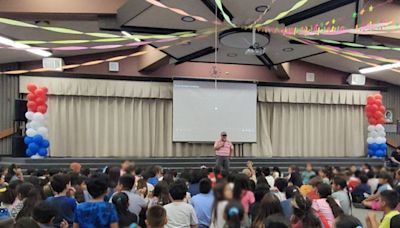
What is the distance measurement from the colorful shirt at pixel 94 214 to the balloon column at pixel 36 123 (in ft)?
23.3

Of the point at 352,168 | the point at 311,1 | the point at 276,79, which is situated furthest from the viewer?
the point at 276,79

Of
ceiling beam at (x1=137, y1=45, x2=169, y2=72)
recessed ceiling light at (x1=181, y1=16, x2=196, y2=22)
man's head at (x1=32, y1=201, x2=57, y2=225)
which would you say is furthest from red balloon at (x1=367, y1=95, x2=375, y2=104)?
man's head at (x1=32, y1=201, x2=57, y2=225)

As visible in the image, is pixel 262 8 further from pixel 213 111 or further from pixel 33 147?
pixel 33 147

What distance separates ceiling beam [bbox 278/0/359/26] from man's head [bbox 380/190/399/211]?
327 centimetres

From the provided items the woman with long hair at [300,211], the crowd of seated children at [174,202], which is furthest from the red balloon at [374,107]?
the woman with long hair at [300,211]

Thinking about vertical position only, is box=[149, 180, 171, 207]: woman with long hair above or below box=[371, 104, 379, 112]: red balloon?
below

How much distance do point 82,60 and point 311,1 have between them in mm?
7067

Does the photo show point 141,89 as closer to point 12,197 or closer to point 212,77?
point 212,77

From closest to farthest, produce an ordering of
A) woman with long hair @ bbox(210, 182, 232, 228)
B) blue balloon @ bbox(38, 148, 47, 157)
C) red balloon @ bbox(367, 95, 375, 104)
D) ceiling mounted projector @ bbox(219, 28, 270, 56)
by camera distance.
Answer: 1. woman with long hair @ bbox(210, 182, 232, 228)
2. ceiling mounted projector @ bbox(219, 28, 270, 56)
3. blue balloon @ bbox(38, 148, 47, 157)
4. red balloon @ bbox(367, 95, 375, 104)

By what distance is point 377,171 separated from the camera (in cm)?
222

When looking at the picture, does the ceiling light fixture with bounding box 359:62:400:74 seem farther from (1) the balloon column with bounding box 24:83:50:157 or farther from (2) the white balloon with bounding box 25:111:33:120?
(2) the white balloon with bounding box 25:111:33:120

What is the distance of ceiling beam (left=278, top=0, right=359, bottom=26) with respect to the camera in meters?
5.18

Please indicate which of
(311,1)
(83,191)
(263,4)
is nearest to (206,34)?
(263,4)

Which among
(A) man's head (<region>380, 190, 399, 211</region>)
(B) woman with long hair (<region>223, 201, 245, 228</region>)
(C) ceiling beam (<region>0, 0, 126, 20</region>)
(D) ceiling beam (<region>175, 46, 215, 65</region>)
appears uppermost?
(C) ceiling beam (<region>0, 0, 126, 20</region>)
